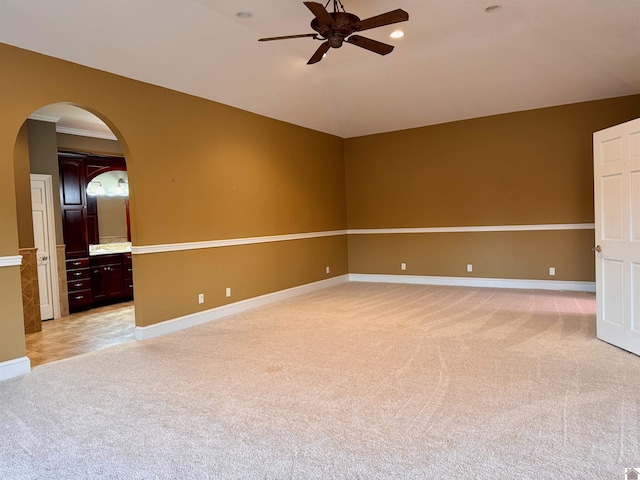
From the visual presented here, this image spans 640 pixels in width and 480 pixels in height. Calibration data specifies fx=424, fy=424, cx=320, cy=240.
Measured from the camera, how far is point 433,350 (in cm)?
382

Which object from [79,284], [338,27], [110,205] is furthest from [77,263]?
[338,27]

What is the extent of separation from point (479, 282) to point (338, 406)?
5.08 meters

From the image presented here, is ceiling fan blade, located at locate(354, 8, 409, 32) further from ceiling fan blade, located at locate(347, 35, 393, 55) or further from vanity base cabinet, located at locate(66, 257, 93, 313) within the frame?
vanity base cabinet, located at locate(66, 257, 93, 313)

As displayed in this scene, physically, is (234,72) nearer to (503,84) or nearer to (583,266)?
(503,84)

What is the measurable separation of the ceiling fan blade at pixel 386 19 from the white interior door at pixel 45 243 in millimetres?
4862

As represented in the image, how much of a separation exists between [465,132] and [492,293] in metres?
2.70

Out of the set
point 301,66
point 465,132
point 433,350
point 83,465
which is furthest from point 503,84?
point 83,465

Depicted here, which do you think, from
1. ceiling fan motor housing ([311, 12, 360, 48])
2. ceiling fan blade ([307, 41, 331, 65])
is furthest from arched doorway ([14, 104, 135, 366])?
ceiling fan motor housing ([311, 12, 360, 48])

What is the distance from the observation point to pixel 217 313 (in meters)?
5.41

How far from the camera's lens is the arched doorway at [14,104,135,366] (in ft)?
16.6

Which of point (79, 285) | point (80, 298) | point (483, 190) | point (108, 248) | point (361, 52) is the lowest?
point (80, 298)

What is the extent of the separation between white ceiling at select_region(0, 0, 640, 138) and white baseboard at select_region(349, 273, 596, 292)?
8.93 feet

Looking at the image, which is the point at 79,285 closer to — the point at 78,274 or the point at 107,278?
Result: the point at 78,274

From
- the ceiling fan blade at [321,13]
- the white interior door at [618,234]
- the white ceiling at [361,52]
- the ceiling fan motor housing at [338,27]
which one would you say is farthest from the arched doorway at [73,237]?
the white interior door at [618,234]
